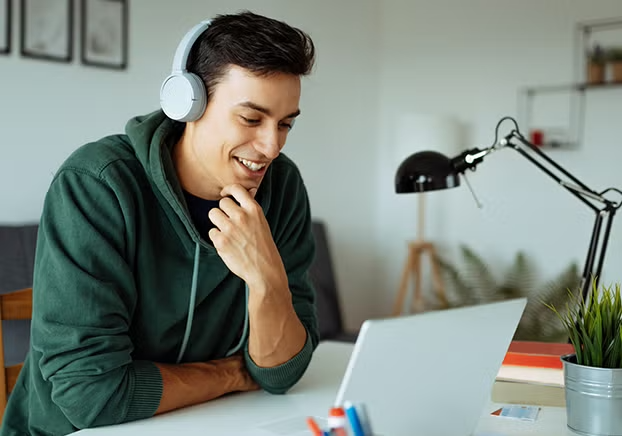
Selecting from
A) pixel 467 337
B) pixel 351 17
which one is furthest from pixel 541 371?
pixel 351 17

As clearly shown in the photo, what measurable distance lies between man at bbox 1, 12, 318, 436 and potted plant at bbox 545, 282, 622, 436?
50cm

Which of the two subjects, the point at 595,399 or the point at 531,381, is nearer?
the point at 595,399

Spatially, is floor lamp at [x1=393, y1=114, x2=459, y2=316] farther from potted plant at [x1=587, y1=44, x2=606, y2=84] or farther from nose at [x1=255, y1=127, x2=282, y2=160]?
nose at [x1=255, y1=127, x2=282, y2=160]

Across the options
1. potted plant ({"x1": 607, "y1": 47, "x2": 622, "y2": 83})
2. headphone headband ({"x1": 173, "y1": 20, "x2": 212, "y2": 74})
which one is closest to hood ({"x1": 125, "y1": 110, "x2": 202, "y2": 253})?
headphone headband ({"x1": 173, "y1": 20, "x2": 212, "y2": 74})

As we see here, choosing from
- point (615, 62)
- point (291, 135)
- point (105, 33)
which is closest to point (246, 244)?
point (105, 33)

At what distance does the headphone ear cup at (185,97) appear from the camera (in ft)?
4.49

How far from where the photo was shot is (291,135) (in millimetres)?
4145

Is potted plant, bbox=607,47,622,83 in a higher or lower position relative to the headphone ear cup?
higher

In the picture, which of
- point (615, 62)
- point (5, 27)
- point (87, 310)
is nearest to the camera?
point (87, 310)

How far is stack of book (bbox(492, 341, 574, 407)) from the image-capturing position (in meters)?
1.36

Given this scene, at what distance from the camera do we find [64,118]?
312 cm

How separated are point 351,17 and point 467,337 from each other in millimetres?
3857

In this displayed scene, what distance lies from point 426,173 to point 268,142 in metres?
0.46

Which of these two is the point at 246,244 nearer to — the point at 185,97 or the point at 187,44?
the point at 185,97
